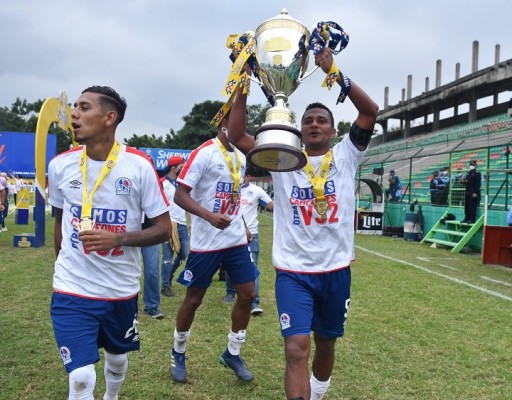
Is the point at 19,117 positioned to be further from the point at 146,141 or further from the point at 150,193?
the point at 150,193

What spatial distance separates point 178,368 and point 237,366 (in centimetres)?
51

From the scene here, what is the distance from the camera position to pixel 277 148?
2576mm

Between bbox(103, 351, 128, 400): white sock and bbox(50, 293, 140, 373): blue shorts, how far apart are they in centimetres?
7

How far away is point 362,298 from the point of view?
7504mm

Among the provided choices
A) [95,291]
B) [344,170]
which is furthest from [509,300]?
[95,291]

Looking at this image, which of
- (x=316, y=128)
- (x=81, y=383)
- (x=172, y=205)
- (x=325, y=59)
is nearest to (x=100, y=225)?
(x=81, y=383)

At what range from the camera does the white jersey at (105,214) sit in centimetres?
282

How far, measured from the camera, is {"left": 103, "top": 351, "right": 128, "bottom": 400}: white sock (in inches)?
121

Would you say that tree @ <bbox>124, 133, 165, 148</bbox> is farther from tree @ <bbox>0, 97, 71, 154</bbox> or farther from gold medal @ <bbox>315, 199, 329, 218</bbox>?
gold medal @ <bbox>315, 199, 329, 218</bbox>

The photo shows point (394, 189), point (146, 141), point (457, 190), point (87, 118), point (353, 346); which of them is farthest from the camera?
point (146, 141)

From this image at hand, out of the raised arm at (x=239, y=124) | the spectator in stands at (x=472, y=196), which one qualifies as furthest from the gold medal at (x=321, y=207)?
the spectator in stands at (x=472, y=196)

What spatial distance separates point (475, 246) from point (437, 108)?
107 ft

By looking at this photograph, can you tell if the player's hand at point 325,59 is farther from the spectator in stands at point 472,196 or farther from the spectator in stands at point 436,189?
the spectator in stands at point 436,189

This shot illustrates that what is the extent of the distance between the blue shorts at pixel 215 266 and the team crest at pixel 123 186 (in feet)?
5.14
